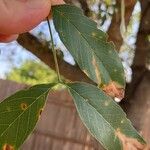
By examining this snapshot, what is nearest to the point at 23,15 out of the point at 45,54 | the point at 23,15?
the point at 23,15

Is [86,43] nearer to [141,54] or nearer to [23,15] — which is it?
[23,15]

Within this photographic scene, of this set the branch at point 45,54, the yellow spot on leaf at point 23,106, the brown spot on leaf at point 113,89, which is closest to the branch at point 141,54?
the branch at point 45,54

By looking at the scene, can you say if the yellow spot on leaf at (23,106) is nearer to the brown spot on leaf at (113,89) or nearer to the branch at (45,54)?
the brown spot on leaf at (113,89)

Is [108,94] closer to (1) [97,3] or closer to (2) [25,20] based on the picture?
(2) [25,20]

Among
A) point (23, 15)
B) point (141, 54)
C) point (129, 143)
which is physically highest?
point (23, 15)

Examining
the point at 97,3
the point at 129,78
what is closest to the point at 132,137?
the point at 97,3

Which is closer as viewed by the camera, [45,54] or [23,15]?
[23,15]

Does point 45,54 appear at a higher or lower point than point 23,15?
lower
